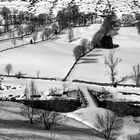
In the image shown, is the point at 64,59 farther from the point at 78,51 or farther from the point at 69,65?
the point at 69,65

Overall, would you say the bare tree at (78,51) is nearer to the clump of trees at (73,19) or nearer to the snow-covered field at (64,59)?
the snow-covered field at (64,59)

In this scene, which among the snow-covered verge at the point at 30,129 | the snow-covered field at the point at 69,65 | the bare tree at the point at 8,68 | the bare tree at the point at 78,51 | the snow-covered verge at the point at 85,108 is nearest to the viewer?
the snow-covered verge at the point at 30,129

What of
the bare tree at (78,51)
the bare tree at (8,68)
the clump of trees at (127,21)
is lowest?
the bare tree at (8,68)

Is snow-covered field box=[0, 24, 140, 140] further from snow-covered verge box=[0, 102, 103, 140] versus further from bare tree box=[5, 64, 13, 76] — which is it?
snow-covered verge box=[0, 102, 103, 140]

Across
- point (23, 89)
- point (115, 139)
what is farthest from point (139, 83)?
point (115, 139)

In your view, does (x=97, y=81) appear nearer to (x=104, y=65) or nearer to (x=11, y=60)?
(x=104, y=65)

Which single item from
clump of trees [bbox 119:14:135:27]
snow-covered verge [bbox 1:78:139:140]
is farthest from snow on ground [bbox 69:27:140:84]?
clump of trees [bbox 119:14:135:27]

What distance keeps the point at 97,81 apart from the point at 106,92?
14.7 meters

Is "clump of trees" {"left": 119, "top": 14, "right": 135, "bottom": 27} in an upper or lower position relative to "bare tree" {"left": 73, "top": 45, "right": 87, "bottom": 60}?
upper

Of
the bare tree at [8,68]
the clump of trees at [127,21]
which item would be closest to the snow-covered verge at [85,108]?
the bare tree at [8,68]

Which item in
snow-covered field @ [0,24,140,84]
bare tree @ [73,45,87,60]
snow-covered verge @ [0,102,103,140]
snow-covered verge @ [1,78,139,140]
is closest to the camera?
snow-covered verge @ [0,102,103,140]

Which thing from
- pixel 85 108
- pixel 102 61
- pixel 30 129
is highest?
pixel 30 129

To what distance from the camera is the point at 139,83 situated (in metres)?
75.4

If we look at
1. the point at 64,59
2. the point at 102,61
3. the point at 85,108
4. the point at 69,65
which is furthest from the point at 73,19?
the point at 85,108
